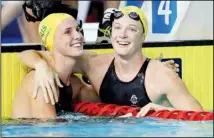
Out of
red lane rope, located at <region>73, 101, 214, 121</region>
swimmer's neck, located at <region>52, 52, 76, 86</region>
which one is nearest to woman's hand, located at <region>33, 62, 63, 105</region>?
swimmer's neck, located at <region>52, 52, 76, 86</region>

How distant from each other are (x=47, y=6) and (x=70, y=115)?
106 cm

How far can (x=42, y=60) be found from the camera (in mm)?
4023

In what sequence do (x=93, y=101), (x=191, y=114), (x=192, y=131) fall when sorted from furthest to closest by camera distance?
(x=93, y=101), (x=191, y=114), (x=192, y=131)

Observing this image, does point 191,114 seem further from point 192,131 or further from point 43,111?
point 43,111

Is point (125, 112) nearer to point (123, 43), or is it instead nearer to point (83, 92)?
point (123, 43)

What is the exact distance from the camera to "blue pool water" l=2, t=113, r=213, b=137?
304 centimetres

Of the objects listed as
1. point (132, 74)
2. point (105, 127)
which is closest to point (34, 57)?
point (132, 74)

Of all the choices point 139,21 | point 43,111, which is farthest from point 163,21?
point 43,111

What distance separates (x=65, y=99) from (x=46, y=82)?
0.33 metres

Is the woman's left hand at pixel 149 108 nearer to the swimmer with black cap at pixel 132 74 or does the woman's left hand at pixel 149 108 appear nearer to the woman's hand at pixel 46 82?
the swimmer with black cap at pixel 132 74

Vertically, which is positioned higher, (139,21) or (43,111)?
(139,21)

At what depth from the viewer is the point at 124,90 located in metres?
4.09

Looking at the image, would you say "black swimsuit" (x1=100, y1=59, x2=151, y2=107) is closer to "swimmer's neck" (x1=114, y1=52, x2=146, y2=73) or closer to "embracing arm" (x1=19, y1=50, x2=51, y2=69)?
"swimmer's neck" (x1=114, y1=52, x2=146, y2=73)

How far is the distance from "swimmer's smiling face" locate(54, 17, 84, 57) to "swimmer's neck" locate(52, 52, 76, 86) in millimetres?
43
